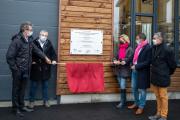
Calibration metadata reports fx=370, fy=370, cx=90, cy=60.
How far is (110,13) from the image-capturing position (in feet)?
30.6

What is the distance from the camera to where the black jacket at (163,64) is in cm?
→ 725

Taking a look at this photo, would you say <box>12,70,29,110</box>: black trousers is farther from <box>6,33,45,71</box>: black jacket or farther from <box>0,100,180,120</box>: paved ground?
<box>0,100,180,120</box>: paved ground

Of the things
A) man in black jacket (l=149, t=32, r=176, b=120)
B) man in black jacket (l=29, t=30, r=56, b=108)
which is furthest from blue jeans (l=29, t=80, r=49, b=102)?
man in black jacket (l=149, t=32, r=176, b=120)

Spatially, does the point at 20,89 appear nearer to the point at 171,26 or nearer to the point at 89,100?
the point at 89,100

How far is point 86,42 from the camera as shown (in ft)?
29.7

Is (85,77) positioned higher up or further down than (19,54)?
further down

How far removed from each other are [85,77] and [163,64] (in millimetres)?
2326

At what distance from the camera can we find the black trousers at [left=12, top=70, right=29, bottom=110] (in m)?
7.62

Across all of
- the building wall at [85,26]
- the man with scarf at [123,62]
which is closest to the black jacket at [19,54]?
the building wall at [85,26]

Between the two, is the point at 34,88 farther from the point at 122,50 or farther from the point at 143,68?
the point at 143,68

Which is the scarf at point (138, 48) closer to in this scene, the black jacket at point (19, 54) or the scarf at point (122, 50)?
the scarf at point (122, 50)

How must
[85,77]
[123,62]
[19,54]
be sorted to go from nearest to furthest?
[19,54] < [123,62] < [85,77]

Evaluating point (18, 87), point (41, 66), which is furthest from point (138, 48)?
point (18, 87)

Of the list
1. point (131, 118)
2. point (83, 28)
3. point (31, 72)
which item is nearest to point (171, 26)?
point (83, 28)
